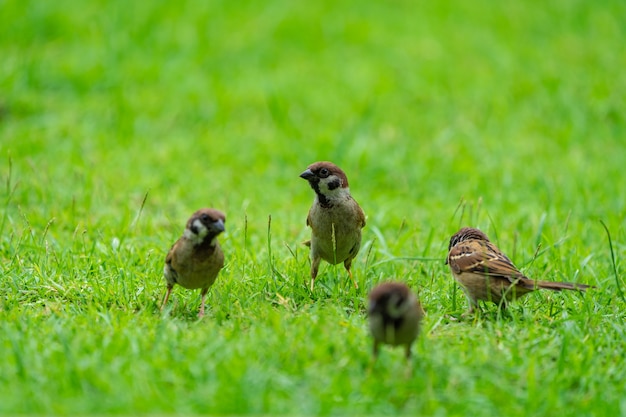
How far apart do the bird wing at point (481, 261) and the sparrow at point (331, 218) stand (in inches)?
27.9

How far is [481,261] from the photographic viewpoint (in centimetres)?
583

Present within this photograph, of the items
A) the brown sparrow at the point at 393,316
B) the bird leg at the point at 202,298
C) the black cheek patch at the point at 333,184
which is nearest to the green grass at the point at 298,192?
the bird leg at the point at 202,298

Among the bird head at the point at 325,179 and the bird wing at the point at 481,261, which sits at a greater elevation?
the bird head at the point at 325,179

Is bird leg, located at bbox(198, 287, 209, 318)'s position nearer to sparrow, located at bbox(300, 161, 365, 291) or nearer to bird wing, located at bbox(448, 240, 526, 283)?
sparrow, located at bbox(300, 161, 365, 291)

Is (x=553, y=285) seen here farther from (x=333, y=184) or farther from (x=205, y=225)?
(x=205, y=225)

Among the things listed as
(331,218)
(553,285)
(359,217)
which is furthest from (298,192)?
(553,285)

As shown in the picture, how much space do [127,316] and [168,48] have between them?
7215mm

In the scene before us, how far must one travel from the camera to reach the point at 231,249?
7023mm

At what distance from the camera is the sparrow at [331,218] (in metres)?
6.27

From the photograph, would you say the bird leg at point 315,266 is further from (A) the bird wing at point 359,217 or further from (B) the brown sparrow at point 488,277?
(B) the brown sparrow at point 488,277

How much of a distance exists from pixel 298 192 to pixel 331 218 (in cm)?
269

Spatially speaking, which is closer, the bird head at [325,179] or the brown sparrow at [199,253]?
the brown sparrow at [199,253]

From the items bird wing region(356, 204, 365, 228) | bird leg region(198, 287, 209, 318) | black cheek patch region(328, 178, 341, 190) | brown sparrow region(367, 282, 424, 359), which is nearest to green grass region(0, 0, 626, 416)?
bird leg region(198, 287, 209, 318)

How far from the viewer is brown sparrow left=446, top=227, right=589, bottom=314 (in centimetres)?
562
